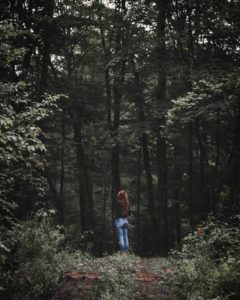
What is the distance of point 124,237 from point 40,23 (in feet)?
29.5

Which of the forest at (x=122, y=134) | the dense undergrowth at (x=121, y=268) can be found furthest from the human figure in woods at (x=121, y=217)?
the dense undergrowth at (x=121, y=268)

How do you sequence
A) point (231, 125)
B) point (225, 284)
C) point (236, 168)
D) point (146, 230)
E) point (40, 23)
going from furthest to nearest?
1. point (146, 230)
2. point (231, 125)
3. point (40, 23)
4. point (236, 168)
5. point (225, 284)

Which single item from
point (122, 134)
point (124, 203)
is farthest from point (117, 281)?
point (122, 134)

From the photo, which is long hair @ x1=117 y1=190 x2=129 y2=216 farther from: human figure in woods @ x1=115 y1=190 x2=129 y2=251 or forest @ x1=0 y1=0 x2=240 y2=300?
forest @ x1=0 y1=0 x2=240 y2=300

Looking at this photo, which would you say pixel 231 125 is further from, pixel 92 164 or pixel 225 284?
pixel 225 284

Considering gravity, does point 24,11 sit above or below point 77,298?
above

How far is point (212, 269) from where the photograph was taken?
978 cm

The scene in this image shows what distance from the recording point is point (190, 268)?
392 inches

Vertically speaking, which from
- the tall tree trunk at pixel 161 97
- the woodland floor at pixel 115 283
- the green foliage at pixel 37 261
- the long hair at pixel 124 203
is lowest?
the woodland floor at pixel 115 283

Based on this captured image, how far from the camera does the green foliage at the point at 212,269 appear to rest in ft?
28.0

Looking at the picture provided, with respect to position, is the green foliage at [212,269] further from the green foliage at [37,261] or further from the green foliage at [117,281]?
the green foliage at [37,261]

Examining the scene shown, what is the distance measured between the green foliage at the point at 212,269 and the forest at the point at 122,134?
30mm

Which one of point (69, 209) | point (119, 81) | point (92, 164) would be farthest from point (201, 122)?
point (69, 209)

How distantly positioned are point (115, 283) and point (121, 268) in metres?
1.93
